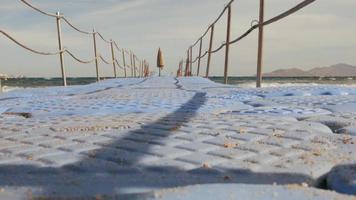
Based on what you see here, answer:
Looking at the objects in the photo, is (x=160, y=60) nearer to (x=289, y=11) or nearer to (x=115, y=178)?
(x=289, y=11)

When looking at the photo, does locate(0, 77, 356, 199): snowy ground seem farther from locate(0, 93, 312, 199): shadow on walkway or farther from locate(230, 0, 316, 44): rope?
locate(230, 0, 316, 44): rope

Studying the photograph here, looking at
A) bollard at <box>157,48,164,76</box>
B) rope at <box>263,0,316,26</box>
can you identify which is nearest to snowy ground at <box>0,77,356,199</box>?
rope at <box>263,0,316,26</box>

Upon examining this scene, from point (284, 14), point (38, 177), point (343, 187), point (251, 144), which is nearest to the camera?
point (343, 187)

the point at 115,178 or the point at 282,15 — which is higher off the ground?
the point at 282,15

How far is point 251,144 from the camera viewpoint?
65.9 inches

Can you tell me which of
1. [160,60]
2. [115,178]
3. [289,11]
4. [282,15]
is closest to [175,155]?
[115,178]

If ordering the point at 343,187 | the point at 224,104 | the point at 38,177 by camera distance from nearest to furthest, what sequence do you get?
the point at 343,187
the point at 38,177
the point at 224,104

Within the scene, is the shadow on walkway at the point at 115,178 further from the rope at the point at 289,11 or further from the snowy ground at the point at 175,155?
the rope at the point at 289,11

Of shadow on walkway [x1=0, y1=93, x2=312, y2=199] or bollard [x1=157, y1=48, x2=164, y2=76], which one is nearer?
shadow on walkway [x1=0, y1=93, x2=312, y2=199]

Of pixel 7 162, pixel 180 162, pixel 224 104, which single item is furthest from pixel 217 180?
pixel 224 104

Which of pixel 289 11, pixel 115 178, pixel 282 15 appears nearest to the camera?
pixel 115 178

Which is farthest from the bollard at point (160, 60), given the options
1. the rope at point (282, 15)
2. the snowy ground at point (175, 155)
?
the snowy ground at point (175, 155)

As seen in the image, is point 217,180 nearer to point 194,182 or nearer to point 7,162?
point 194,182

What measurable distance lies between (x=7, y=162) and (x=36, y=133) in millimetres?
572
